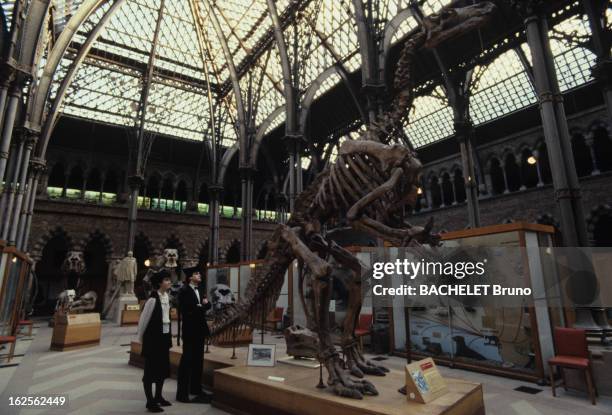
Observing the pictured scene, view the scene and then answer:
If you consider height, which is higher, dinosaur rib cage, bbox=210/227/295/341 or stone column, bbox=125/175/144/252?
stone column, bbox=125/175/144/252

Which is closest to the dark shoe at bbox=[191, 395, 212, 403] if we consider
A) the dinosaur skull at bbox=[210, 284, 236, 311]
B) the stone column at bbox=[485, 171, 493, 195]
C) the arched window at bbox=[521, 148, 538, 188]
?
the dinosaur skull at bbox=[210, 284, 236, 311]

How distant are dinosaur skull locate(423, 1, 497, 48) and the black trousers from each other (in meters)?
5.19

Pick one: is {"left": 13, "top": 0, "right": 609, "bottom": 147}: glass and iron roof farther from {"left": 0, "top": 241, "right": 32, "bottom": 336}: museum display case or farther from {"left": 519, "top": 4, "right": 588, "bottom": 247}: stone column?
{"left": 0, "top": 241, "right": 32, "bottom": 336}: museum display case

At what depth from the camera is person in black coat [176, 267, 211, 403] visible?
16.3 ft

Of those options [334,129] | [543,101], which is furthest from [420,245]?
[334,129]

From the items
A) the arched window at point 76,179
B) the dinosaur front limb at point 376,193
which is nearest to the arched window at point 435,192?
the dinosaur front limb at point 376,193

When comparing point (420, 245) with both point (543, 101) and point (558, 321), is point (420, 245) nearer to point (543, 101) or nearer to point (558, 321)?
point (558, 321)

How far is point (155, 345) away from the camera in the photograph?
461 centimetres

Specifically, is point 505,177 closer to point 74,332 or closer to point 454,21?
point 454,21

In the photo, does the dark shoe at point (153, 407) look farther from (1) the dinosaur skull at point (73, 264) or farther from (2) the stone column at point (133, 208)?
(2) the stone column at point (133, 208)

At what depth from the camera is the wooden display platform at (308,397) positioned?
3238 millimetres

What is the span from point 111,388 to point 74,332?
480cm

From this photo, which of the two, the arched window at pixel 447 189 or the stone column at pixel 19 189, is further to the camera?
the arched window at pixel 447 189

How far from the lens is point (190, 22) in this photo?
25.6 meters
